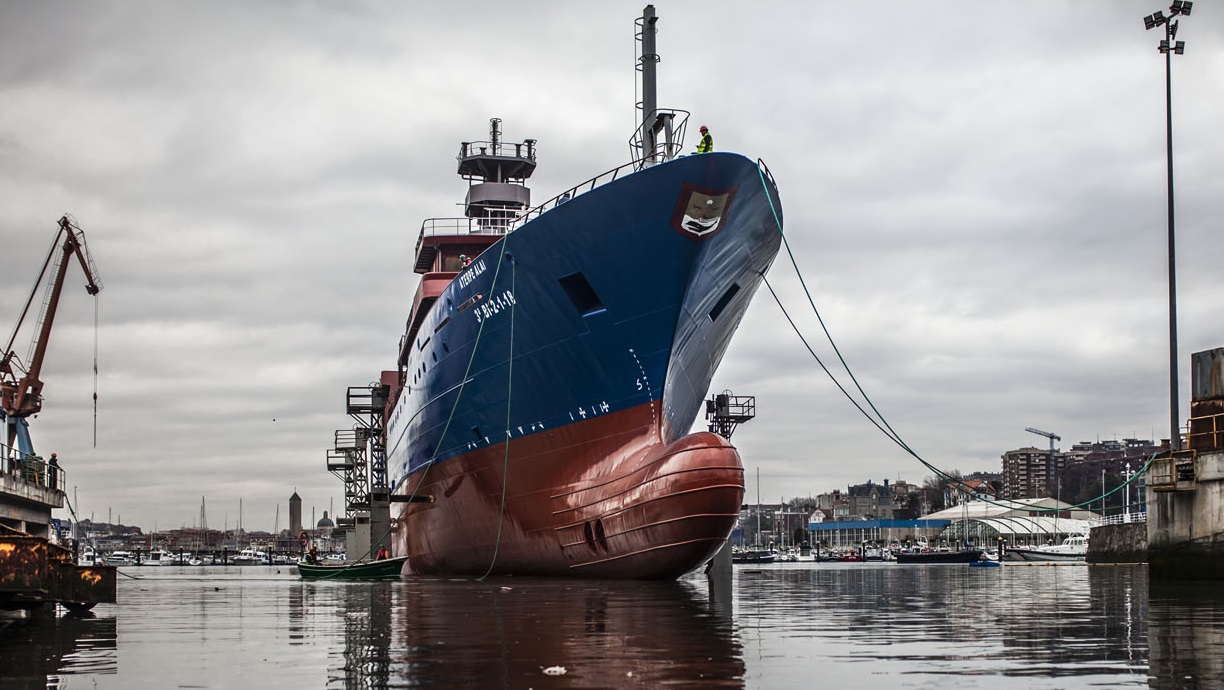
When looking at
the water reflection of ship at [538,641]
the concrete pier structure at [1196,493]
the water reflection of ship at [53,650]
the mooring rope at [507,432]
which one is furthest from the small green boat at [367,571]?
the concrete pier structure at [1196,493]

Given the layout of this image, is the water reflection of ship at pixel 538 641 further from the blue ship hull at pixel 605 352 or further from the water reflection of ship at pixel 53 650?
the blue ship hull at pixel 605 352

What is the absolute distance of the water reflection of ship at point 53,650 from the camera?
8922 mm

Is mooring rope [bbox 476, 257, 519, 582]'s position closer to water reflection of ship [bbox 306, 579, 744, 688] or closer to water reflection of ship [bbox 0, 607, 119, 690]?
water reflection of ship [bbox 306, 579, 744, 688]

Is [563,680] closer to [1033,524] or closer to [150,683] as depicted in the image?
[150,683]

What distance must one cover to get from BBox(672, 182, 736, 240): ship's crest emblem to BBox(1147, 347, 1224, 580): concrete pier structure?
34.9ft

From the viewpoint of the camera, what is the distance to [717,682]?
8.06m

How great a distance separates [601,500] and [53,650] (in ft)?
44.1

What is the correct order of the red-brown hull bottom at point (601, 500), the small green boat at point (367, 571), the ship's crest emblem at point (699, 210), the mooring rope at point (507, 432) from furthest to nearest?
the small green boat at point (367, 571) → the mooring rope at point (507, 432) → the ship's crest emblem at point (699, 210) → the red-brown hull bottom at point (601, 500)

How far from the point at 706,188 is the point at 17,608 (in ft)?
45.1

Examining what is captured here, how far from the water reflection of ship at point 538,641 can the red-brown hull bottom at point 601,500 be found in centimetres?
299

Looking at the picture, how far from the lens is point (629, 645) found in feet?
34.8

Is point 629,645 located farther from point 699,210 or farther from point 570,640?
point 699,210

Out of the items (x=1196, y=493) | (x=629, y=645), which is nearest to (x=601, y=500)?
(x=1196, y=493)

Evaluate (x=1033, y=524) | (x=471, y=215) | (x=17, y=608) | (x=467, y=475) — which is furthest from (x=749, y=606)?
(x=1033, y=524)
